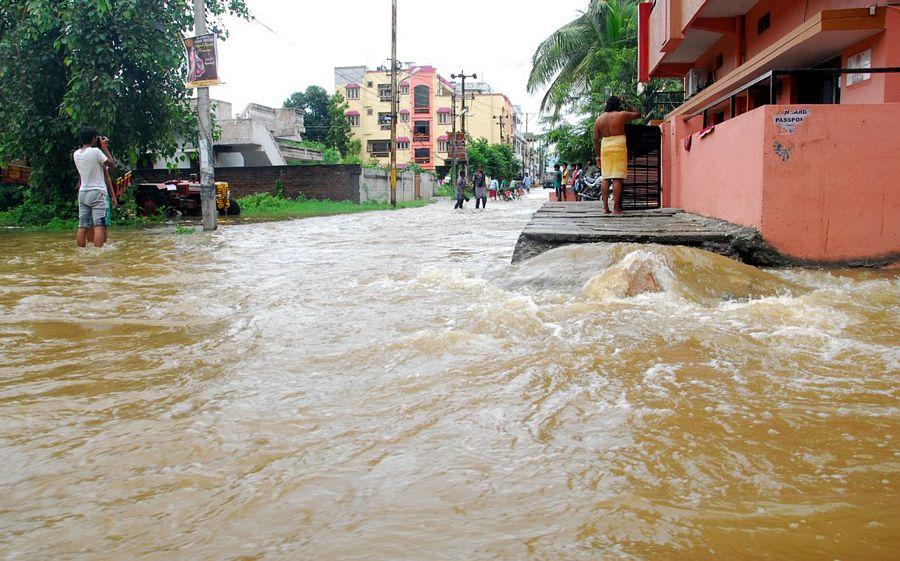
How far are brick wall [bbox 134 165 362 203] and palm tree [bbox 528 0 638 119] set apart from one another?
9.48 meters

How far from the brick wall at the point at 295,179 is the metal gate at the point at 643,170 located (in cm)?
1960

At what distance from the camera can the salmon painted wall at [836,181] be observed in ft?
20.1

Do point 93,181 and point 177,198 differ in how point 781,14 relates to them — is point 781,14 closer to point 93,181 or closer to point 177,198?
point 93,181

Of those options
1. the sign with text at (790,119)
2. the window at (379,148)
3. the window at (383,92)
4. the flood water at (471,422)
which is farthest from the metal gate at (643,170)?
the window at (379,148)

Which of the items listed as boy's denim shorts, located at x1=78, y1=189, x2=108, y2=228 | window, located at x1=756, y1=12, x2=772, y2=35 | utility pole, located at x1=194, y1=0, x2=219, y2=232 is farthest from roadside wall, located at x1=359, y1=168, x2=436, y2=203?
boy's denim shorts, located at x1=78, y1=189, x2=108, y2=228

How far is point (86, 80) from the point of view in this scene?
529 inches

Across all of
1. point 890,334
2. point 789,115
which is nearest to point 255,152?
point 789,115

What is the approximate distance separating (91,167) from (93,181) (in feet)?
0.60

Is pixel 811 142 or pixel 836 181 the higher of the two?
pixel 811 142

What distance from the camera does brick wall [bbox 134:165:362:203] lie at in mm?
28298

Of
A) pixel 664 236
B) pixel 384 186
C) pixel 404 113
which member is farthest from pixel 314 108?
pixel 664 236

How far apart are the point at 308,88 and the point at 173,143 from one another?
44.7 meters

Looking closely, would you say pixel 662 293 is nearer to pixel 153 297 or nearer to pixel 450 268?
pixel 450 268

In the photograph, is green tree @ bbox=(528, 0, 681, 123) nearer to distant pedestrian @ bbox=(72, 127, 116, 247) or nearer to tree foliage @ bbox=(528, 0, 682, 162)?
tree foliage @ bbox=(528, 0, 682, 162)
